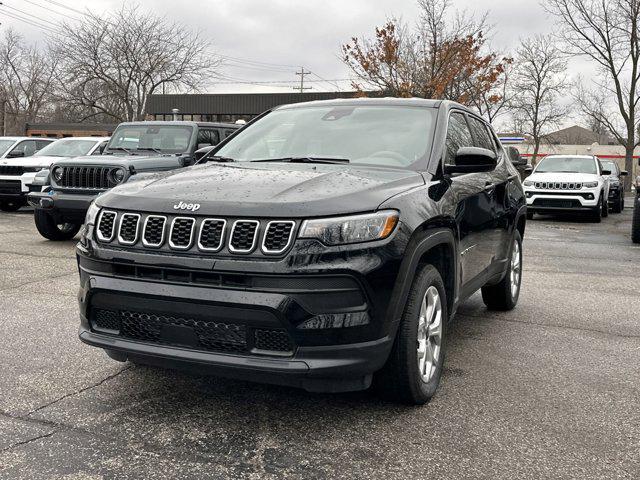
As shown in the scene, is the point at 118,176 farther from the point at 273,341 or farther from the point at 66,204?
the point at 273,341

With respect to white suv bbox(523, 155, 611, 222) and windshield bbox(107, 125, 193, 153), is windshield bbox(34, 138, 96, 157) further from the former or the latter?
white suv bbox(523, 155, 611, 222)

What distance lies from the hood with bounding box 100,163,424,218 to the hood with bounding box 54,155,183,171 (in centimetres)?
553

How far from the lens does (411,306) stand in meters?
3.39

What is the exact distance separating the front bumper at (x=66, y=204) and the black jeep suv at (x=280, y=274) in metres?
5.80

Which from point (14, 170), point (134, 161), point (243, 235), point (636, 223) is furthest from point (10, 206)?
point (243, 235)

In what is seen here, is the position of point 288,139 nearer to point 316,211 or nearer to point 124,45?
point 316,211

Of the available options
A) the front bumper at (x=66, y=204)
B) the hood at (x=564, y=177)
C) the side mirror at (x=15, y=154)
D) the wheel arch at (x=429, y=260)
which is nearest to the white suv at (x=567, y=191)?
the hood at (x=564, y=177)

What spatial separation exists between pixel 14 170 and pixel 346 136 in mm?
12103

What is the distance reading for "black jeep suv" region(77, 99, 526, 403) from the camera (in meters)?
2.98

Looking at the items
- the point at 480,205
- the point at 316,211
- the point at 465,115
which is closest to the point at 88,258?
the point at 316,211

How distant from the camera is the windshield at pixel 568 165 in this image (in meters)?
17.0

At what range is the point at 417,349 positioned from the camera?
3.47 metres

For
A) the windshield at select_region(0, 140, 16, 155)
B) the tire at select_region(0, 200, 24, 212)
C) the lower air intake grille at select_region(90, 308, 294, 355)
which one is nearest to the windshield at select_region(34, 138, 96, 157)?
the tire at select_region(0, 200, 24, 212)

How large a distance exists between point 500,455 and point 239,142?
2805 mm
